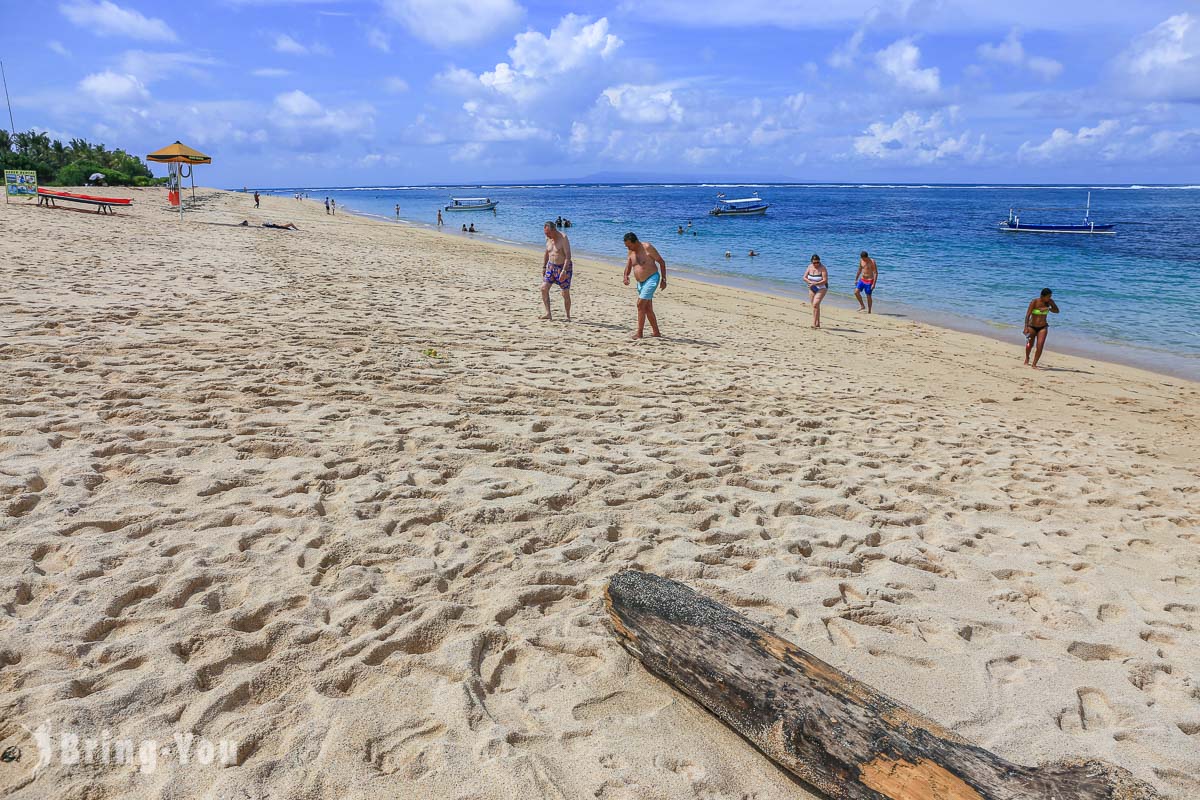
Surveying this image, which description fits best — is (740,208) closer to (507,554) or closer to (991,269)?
(991,269)

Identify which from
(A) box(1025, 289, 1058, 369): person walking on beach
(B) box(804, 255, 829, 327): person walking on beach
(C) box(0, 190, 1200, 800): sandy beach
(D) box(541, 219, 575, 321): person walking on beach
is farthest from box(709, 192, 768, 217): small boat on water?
(C) box(0, 190, 1200, 800): sandy beach

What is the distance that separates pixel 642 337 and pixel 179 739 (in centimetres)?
763

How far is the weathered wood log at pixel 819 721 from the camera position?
6.31 ft

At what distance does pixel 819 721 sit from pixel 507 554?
5.82 feet

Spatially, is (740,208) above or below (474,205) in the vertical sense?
below

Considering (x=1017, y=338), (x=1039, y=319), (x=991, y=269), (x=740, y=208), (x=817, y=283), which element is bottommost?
(x=1017, y=338)

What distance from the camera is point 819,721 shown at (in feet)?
7.04

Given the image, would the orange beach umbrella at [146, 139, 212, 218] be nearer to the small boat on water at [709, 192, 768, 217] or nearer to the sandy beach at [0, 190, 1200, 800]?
the sandy beach at [0, 190, 1200, 800]

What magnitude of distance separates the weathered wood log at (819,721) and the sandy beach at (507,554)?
146 mm

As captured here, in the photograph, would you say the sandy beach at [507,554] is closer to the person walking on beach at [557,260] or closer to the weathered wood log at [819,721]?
the weathered wood log at [819,721]

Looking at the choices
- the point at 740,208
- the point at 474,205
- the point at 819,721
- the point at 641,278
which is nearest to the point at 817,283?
the point at 641,278

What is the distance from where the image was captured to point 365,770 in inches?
83.5

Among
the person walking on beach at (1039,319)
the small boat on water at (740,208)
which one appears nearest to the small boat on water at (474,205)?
the small boat on water at (740,208)

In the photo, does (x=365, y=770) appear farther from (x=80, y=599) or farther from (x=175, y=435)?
(x=175, y=435)
